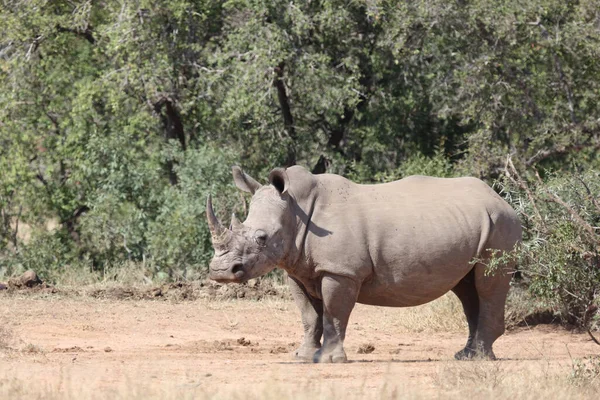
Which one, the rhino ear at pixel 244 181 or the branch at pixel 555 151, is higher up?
the rhino ear at pixel 244 181

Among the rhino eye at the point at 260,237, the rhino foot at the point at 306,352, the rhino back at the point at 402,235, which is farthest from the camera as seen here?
the rhino foot at the point at 306,352

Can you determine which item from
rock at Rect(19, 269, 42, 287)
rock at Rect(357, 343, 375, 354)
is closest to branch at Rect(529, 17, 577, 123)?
rock at Rect(357, 343, 375, 354)

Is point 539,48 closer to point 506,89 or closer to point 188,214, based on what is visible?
point 506,89

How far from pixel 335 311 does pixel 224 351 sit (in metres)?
1.58

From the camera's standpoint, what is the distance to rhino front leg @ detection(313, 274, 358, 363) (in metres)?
9.84

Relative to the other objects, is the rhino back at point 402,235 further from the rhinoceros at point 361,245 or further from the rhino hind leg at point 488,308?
the rhino hind leg at point 488,308

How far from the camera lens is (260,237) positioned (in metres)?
9.77

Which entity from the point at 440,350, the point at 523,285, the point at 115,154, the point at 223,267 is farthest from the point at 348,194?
the point at 115,154

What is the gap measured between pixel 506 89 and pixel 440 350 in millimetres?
A: 5806

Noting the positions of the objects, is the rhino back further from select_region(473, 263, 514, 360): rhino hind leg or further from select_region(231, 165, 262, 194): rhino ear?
select_region(231, 165, 262, 194): rhino ear

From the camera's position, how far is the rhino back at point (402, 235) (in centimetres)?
989

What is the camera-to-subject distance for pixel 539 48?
1638cm

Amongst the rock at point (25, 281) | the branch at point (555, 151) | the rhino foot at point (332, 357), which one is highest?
the rhino foot at point (332, 357)

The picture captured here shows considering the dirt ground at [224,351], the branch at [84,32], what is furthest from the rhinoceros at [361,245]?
the branch at [84,32]
